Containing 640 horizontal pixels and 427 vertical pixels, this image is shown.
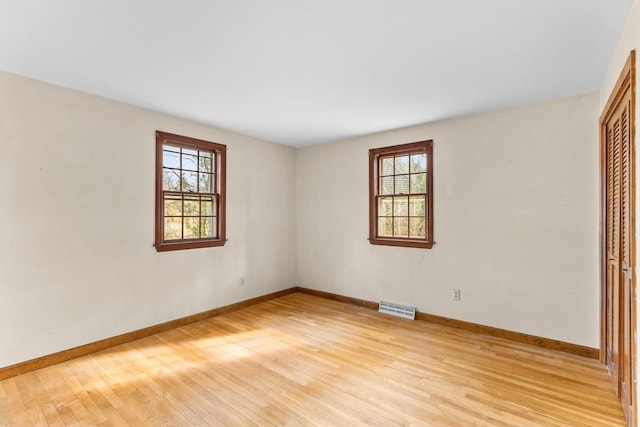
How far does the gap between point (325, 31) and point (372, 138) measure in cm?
269

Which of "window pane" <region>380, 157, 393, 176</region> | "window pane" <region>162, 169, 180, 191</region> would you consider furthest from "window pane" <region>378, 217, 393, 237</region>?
"window pane" <region>162, 169, 180, 191</region>

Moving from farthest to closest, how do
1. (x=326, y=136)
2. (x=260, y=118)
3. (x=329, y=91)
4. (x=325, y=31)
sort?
(x=326, y=136), (x=260, y=118), (x=329, y=91), (x=325, y=31)

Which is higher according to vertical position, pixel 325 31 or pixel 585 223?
pixel 325 31

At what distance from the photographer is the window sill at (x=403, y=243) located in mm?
4067

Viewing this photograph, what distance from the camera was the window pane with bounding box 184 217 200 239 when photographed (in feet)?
13.3

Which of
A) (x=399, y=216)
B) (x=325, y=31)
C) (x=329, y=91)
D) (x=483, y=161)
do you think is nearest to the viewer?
(x=325, y=31)

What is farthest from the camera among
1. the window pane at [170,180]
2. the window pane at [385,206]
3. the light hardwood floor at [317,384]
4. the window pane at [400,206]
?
the window pane at [385,206]

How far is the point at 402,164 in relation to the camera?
14.5 feet

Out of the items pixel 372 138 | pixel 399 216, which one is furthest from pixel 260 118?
pixel 399 216

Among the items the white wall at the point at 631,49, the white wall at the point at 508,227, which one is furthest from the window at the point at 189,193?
the white wall at the point at 631,49

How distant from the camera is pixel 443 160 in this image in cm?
394

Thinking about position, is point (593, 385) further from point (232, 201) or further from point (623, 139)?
point (232, 201)

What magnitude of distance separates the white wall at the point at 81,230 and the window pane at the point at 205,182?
51 centimetres

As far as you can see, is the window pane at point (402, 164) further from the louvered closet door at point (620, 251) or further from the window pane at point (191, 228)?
the window pane at point (191, 228)
